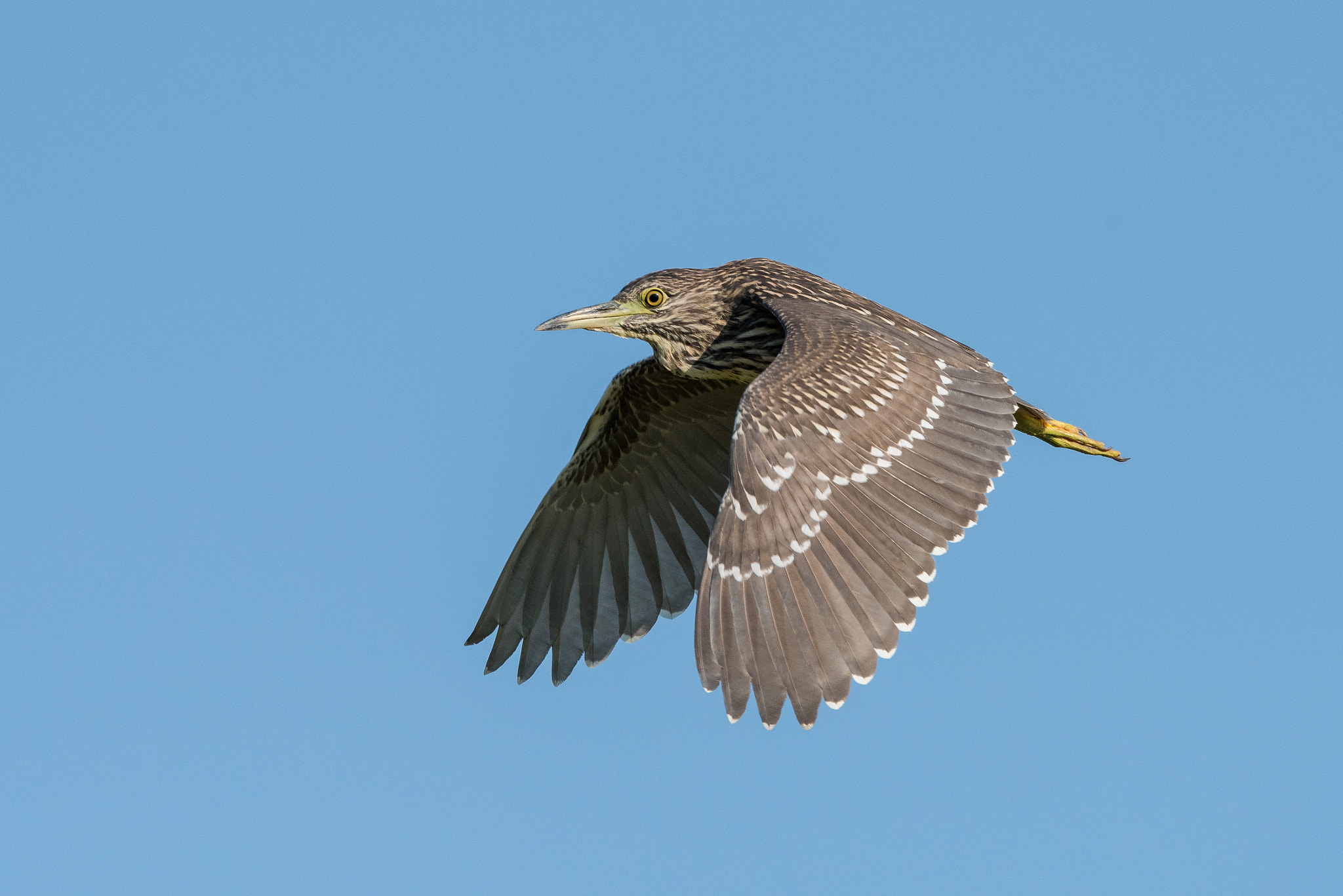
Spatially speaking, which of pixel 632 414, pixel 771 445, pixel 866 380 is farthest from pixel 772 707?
pixel 632 414

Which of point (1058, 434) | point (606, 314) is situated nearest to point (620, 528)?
point (606, 314)

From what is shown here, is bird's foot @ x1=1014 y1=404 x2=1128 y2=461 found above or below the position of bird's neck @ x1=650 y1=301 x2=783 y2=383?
below

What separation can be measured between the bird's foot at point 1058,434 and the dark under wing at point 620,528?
1866 mm

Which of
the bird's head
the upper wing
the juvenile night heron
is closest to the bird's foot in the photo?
the juvenile night heron

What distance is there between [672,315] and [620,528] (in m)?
1.66

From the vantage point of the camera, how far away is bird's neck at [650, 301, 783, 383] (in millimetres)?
9062

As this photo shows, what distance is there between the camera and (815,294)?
9.04 metres

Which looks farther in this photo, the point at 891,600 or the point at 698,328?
the point at 698,328

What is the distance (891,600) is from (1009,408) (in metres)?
1.66

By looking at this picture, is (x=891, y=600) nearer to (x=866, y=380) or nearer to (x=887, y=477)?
(x=887, y=477)

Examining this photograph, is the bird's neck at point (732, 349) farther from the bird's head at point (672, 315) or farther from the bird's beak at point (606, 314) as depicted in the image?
the bird's beak at point (606, 314)

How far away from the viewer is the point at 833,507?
7082mm

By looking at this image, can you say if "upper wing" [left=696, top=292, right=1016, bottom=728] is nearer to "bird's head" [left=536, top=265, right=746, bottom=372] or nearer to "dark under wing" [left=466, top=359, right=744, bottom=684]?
"bird's head" [left=536, top=265, right=746, bottom=372]

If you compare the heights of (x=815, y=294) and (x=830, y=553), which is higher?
(x=815, y=294)
